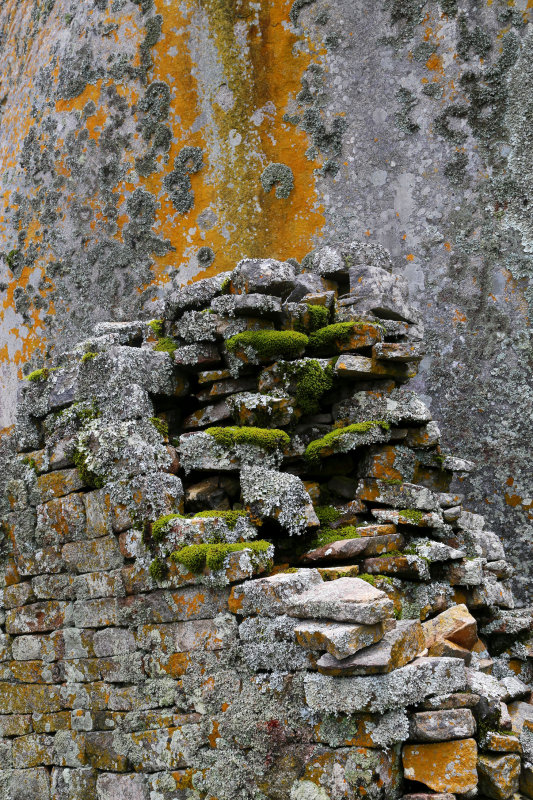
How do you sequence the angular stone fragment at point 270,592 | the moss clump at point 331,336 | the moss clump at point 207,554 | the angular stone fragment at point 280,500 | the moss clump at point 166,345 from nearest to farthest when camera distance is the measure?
the angular stone fragment at point 270,592 → the moss clump at point 207,554 → the angular stone fragment at point 280,500 → the moss clump at point 331,336 → the moss clump at point 166,345

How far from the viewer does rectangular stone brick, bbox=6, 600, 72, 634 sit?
205 inches

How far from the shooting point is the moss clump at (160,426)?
5219mm

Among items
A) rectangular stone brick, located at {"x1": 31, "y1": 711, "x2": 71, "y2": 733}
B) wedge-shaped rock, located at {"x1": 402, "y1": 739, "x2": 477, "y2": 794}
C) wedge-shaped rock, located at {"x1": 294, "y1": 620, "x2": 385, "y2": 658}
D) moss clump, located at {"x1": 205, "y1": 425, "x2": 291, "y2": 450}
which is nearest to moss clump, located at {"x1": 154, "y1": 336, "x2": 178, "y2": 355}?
moss clump, located at {"x1": 205, "y1": 425, "x2": 291, "y2": 450}

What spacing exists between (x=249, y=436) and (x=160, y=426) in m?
0.67

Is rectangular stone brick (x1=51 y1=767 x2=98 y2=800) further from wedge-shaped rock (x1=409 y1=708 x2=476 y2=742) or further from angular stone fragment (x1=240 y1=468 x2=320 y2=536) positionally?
wedge-shaped rock (x1=409 y1=708 x2=476 y2=742)

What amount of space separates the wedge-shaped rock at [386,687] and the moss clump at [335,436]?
164cm

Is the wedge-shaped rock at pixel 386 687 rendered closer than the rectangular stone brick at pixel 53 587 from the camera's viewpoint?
Yes

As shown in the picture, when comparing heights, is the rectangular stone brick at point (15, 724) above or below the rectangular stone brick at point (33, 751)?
above

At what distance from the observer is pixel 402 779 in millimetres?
Result: 3707

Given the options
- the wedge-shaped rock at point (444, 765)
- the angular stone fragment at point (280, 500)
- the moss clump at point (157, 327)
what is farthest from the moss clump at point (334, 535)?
the moss clump at point (157, 327)

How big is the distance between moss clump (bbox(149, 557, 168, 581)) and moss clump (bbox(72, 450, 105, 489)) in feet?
2.44

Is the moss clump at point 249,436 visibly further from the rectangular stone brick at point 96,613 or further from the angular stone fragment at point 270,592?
the rectangular stone brick at point 96,613

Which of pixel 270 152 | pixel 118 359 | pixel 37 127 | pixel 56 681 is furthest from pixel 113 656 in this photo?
pixel 37 127

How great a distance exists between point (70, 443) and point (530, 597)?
3835mm
